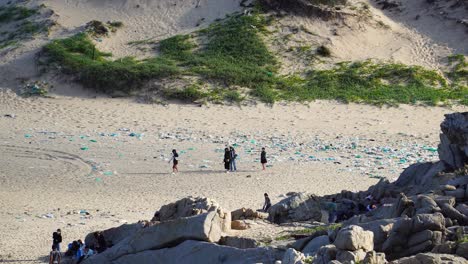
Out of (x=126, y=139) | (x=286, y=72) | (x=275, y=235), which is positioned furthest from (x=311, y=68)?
(x=275, y=235)

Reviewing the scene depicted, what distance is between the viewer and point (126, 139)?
103 feet

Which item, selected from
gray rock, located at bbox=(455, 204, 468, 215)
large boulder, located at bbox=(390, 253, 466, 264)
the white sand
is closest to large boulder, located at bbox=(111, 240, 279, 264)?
large boulder, located at bbox=(390, 253, 466, 264)

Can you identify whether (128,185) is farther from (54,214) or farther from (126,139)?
(126,139)

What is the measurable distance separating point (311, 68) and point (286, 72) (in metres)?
1.39

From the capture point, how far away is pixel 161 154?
29250 mm

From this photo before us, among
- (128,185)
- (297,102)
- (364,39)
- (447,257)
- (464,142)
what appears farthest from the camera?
(364,39)

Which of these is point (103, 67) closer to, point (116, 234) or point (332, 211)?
point (116, 234)

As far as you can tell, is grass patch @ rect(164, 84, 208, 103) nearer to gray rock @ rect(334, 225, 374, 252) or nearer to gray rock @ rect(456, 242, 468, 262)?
gray rock @ rect(334, 225, 374, 252)

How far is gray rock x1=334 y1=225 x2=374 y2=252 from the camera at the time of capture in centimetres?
1182

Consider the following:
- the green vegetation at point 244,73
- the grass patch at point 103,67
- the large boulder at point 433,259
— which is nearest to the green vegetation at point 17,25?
the grass patch at point 103,67

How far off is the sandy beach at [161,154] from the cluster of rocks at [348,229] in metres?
3.85

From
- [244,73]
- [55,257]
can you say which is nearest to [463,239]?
[55,257]

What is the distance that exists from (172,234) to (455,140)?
23.6 ft

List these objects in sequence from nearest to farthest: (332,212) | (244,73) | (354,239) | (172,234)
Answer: (354,239), (172,234), (332,212), (244,73)
